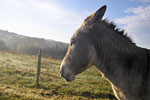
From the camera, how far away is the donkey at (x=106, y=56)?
9.80ft

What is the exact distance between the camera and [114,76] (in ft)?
9.94

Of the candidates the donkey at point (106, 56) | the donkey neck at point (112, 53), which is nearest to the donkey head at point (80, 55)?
the donkey at point (106, 56)

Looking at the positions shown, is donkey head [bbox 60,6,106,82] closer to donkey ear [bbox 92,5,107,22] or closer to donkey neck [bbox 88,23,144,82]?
donkey ear [bbox 92,5,107,22]

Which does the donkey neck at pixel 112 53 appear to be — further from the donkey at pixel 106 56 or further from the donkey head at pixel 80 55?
the donkey head at pixel 80 55

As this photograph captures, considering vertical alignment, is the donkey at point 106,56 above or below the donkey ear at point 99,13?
below

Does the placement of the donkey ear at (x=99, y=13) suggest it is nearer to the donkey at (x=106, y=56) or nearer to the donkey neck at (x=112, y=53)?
the donkey at (x=106, y=56)

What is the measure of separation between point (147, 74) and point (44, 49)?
39155 mm

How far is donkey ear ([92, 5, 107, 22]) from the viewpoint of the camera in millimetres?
3059

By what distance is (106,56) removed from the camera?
3.14 m

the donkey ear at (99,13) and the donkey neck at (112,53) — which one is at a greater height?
the donkey ear at (99,13)

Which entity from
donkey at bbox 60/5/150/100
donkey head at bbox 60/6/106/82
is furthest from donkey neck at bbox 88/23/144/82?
donkey head at bbox 60/6/106/82

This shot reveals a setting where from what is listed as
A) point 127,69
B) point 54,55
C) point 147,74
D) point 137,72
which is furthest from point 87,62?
point 54,55

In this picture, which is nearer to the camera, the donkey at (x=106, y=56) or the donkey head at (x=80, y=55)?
the donkey at (x=106, y=56)

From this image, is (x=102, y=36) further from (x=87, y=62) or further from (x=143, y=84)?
(x=143, y=84)
